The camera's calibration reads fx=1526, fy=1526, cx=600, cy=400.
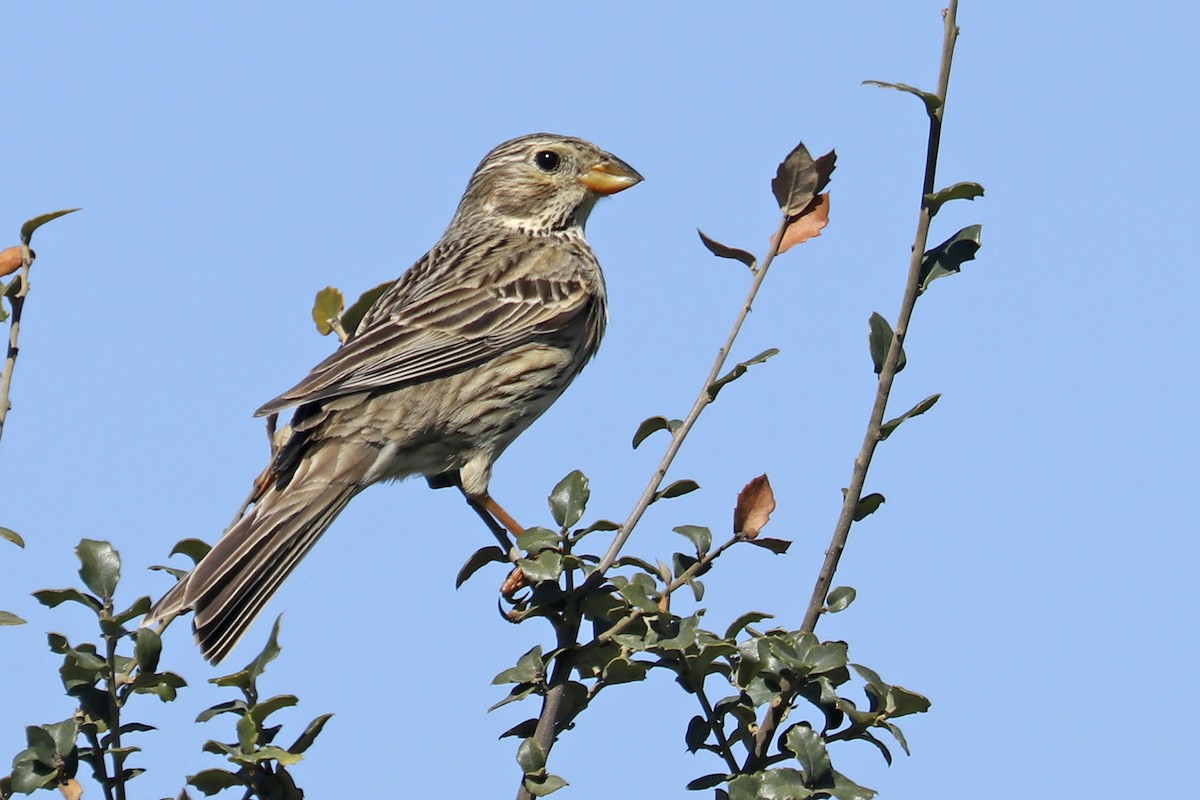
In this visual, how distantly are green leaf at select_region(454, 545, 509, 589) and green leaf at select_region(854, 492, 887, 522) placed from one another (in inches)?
35.8

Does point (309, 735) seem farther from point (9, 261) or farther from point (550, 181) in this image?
point (550, 181)

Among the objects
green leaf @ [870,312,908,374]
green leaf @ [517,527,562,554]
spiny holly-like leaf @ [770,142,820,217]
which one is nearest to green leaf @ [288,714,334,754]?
green leaf @ [517,527,562,554]

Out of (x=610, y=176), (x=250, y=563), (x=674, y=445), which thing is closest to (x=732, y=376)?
(x=674, y=445)

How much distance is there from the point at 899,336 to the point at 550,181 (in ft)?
16.6

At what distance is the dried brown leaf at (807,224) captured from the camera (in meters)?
3.66

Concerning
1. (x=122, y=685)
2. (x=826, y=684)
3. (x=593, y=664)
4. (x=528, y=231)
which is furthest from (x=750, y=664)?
(x=528, y=231)

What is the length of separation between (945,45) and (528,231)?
5.07 meters

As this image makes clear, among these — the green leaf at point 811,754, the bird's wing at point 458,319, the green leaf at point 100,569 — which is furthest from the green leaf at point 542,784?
the bird's wing at point 458,319

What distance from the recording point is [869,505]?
3289mm

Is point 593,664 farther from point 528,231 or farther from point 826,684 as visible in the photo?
point 528,231

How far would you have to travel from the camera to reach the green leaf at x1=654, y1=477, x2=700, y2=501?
133 inches

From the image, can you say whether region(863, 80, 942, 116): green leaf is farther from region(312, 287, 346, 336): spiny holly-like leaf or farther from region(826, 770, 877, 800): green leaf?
region(312, 287, 346, 336): spiny holly-like leaf

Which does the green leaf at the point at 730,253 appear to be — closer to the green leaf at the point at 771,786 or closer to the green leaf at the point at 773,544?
the green leaf at the point at 773,544

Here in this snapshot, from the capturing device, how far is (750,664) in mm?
3117
